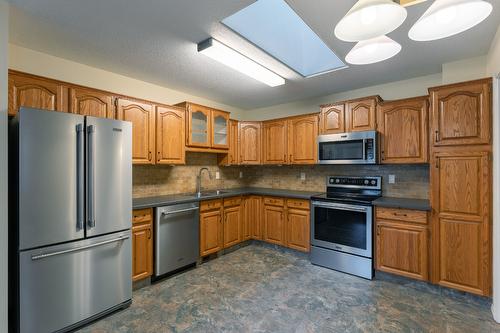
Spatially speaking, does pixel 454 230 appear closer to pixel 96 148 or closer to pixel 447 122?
pixel 447 122

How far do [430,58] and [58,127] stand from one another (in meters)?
3.73

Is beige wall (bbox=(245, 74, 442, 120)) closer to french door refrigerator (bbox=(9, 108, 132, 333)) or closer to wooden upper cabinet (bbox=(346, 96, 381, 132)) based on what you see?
wooden upper cabinet (bbox=(346, 96, 381, 132))

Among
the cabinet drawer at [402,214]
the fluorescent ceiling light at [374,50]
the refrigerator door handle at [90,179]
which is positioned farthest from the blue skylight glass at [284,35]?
the cabinet drawer at [402,214]

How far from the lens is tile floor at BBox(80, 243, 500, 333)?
205 centimetres

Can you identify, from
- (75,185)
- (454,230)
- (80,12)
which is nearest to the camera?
(80,12)

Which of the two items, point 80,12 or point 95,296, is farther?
point 95,296

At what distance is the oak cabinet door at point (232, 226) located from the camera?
370cm

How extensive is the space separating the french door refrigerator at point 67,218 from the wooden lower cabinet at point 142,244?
27 centimetres

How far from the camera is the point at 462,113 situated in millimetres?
2404

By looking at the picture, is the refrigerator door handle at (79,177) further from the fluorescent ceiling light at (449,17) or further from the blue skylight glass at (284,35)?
the fluorescent ceiling light at (449,17)

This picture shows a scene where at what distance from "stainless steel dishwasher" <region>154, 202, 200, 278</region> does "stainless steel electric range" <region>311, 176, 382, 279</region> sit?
65.8 inches

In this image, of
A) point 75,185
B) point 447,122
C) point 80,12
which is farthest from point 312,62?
point 75,185

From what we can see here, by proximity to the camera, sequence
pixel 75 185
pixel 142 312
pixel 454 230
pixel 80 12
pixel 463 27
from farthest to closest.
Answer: pixel 454 230 < pixel 142 312 < pixel 75 185 < pixel 80 12 < pixel 463 27

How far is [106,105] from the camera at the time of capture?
8.73ft
